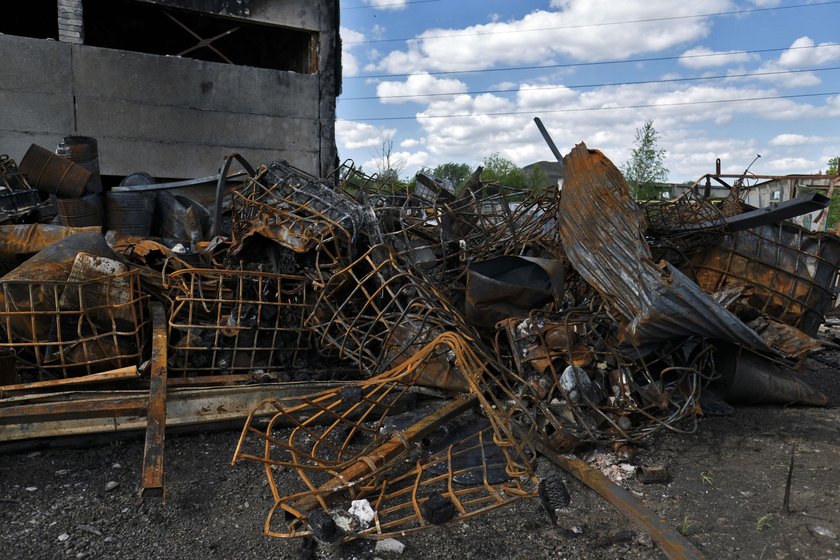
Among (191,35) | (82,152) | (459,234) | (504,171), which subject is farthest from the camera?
(504,171)

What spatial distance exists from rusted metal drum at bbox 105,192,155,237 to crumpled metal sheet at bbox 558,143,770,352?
4534 mm

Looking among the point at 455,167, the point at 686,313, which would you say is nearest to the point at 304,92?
the point at 686,313

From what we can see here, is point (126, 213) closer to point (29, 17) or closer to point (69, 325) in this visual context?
point (69, 325)

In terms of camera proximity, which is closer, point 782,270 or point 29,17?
point 782,270

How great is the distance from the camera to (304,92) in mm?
9156

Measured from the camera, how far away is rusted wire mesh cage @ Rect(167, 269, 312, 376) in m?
3.35

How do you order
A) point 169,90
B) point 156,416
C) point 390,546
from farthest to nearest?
point 169,90, point 156,416, point 390,546

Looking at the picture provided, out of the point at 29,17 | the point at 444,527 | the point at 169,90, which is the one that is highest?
the point at 29,17

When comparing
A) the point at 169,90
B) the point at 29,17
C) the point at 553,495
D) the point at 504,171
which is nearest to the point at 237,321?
the point at 553,495

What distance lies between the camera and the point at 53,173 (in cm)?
554

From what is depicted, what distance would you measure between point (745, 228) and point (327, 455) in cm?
295

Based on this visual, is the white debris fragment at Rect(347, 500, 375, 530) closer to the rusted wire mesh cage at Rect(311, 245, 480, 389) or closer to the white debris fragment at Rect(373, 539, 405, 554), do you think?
the white debris fragment at Rect(373, 539, 405, 554)

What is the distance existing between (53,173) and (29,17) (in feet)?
22.2

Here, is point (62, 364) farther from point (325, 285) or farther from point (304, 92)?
point (304, 92)
